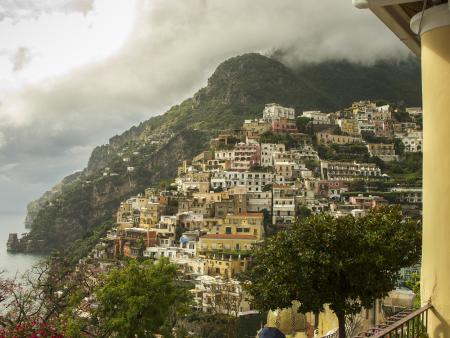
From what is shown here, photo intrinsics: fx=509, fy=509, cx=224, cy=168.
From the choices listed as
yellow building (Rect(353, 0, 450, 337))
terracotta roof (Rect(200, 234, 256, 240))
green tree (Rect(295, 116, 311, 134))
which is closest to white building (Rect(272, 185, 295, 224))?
terracotta roof (Rect(200, 234, 256, 240))

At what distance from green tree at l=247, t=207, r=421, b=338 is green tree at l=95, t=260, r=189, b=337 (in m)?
5.23

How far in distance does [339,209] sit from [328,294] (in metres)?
42.0

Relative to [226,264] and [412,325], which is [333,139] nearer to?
[226,264]

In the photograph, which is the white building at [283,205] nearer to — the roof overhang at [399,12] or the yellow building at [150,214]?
the yellow building at [150,214]

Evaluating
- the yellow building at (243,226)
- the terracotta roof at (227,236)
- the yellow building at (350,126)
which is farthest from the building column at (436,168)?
the yellow building at (350,126)

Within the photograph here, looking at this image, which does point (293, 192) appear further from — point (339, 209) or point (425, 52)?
point (425, 52)

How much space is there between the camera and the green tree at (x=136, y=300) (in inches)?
532

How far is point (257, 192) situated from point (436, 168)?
52.8m

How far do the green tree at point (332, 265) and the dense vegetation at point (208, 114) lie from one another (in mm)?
69304

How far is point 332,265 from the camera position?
8.62 metres

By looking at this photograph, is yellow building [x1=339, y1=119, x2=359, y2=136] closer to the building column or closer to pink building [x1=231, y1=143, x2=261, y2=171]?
pink building [x1=231, y1=143, x2=261, y2=171]

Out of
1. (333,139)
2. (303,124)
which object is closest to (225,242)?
(333,139)

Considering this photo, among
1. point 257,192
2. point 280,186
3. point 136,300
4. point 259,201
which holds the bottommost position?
point 136,300

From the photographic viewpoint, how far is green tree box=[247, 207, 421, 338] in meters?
8.70
